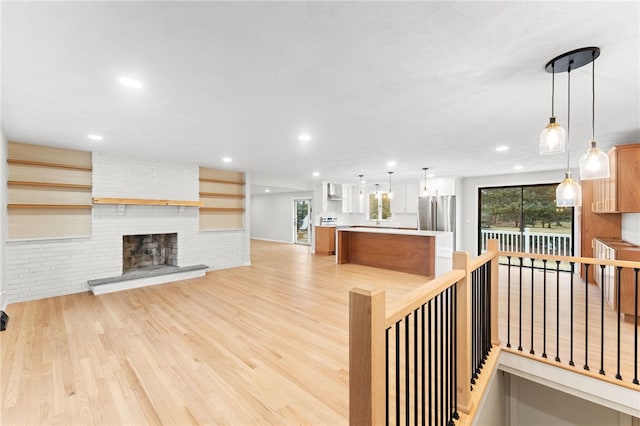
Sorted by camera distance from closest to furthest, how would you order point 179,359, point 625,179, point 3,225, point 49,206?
point 179,359, point 625,179, point 3,225, point 49,206

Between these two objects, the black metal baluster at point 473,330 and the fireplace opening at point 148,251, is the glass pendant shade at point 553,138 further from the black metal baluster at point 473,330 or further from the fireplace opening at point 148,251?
the fireplace opening at point 148,251

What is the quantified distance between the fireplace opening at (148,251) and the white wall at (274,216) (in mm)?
5786

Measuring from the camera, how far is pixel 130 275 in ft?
16.5

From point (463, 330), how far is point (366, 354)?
51.2 inches

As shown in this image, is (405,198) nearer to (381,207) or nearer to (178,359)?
(381,207)

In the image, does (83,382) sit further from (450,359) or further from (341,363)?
(450,359)

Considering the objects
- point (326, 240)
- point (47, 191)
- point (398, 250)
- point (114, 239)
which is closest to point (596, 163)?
point (398, 250)

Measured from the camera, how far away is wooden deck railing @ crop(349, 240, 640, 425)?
978 mm

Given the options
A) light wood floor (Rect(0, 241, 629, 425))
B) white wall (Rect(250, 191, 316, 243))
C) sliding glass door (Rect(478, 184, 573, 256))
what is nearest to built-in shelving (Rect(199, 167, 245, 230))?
light wood floor (Rect(0, 241, 629, 425))

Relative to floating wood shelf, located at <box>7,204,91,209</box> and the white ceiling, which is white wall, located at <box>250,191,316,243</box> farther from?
the white ceiling

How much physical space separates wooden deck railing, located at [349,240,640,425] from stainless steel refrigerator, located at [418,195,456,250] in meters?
3.72

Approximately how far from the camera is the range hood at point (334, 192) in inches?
368

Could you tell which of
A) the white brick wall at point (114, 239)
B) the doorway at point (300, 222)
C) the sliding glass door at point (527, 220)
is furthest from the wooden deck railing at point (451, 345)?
the doorway at point (300, 222)

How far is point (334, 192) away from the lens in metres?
9.49
